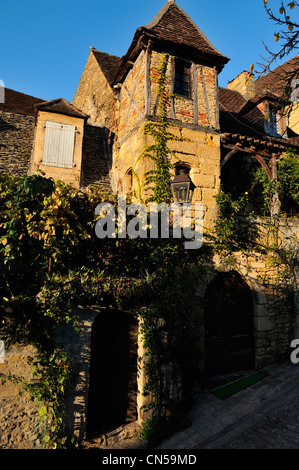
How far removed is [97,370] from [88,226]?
7.77ft

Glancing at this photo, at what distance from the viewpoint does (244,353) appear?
6578 mm

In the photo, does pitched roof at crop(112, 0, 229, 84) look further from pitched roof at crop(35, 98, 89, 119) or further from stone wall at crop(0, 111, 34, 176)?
stone wall at crop(0, 111, 34, 176)

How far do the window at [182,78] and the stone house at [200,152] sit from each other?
0.10ft

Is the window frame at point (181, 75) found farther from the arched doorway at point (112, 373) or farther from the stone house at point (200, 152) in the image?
the arched doorway at point (112, 373)

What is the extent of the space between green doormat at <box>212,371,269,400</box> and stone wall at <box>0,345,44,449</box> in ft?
11.8

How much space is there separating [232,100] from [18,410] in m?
13.1

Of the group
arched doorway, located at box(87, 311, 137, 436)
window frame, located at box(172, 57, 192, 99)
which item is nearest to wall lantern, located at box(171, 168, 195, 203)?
arched doorway, located at box(87, 311, 137, 436)

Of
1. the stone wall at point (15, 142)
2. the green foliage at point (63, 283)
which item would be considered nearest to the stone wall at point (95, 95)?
the stone wall at point (15, 142)

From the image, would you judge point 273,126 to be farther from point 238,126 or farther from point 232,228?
point 232,228

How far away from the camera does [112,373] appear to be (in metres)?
4.40

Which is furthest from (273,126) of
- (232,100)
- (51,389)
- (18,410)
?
(18,410)

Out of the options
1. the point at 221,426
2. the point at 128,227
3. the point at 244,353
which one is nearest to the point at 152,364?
the point at 221,426

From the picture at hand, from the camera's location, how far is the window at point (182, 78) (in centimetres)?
726

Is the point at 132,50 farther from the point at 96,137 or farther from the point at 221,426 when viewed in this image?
A: the point at 221,426
